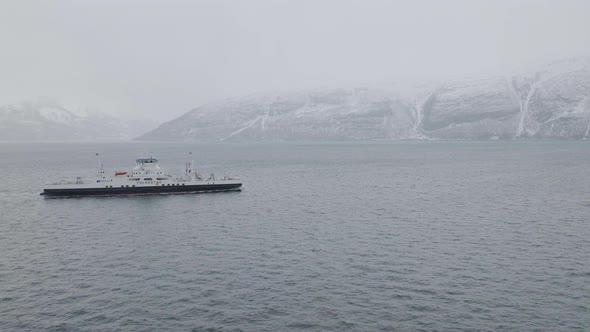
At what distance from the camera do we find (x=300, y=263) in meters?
63.2

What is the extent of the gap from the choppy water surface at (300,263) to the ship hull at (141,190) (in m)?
5.36

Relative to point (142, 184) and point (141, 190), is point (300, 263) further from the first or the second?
point (142, 184)

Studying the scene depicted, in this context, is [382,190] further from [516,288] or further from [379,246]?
[516,288]

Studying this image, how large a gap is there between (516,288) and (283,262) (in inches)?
1177

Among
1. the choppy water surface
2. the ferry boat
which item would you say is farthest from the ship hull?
the choppy water surface

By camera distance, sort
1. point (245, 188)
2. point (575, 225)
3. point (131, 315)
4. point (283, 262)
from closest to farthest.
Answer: point (131, 315), point (283, 262), point (575, 225), point (245, 188)

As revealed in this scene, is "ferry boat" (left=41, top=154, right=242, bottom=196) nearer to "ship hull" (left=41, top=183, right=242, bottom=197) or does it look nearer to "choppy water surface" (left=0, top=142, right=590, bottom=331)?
"ship hull" (left=41, top=183, right=242, bottom=197)

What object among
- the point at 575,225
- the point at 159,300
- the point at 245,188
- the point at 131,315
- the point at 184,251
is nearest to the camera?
the point at 131,315

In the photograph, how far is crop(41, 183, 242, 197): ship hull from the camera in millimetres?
123875

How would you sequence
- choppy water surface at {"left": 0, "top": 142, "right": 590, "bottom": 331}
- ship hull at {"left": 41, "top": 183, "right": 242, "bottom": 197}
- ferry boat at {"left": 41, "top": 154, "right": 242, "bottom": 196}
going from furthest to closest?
ferry boat at {"left": 41, "top": 154, "right": 242, "bottom": 196}, ship hull at {"left": 41, "top": 183, "right": 242, "bottom": 197}, choppy water surface at {"left": 0, "top": 142, "right": 590, "bottom": 331}

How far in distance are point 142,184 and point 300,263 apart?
81.4 meters

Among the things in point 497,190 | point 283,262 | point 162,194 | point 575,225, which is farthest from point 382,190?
point 283,262

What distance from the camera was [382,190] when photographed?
130m

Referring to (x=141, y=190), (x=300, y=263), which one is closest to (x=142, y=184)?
(x=141, y=190)
